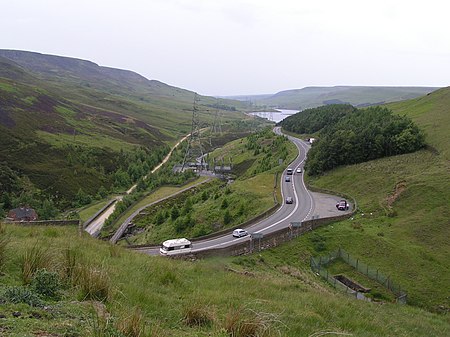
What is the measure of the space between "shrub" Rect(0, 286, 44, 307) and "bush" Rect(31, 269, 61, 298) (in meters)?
0.34

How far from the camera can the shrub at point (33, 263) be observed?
8.05 metres

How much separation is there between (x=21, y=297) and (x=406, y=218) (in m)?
34.8

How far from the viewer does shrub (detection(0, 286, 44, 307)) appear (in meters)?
6.73

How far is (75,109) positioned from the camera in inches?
5792

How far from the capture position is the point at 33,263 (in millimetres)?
8453

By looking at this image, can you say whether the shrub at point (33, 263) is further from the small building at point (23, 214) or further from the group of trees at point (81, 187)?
the group of trees at point (81, 187)

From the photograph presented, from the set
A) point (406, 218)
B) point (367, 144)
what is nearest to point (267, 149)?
point (367, 144)

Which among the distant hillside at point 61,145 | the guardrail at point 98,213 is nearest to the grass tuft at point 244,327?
the guardrail at point 98,213

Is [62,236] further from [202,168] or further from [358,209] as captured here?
[202,168]

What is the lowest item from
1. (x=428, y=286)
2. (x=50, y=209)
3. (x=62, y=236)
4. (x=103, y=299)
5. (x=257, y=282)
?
(x=50, y=209)

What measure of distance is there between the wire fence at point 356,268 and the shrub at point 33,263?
19.3 m

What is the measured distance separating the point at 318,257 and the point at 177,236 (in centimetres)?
1749

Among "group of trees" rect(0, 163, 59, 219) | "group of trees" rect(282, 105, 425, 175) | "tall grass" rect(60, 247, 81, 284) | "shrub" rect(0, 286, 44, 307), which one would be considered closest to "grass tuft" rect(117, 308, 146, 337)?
"shrub" rect(0, 286, 44, 307)

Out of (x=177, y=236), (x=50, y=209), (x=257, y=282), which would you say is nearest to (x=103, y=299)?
(x=257, y=282)
